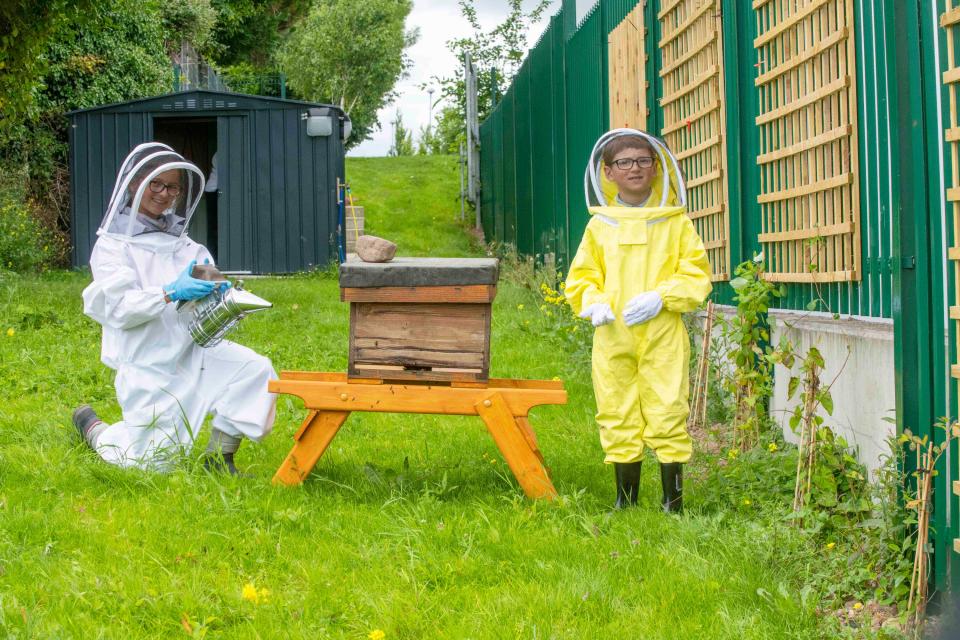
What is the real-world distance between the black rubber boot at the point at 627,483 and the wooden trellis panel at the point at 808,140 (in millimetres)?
1162

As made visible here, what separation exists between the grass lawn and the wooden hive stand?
0.16 meters

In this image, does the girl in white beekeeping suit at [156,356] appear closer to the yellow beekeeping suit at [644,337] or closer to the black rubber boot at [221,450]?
the black rubber boot at [221,450]

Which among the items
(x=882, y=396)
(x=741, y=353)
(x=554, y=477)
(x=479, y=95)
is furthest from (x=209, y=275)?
(x=479, y=95)

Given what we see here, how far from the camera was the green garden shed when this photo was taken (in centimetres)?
1566

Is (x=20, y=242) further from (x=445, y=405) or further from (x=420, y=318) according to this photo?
(x=445, y=405)

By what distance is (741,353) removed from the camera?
4.54m

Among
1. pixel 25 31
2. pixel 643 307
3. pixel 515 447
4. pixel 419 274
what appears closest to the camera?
pixel 643 307

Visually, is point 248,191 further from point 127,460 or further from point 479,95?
point 127,460

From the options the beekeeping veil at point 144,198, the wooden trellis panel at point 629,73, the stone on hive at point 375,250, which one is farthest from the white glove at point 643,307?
the wooden trellis panel at point 629,73

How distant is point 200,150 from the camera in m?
19.1

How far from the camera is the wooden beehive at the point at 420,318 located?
13.4 feet

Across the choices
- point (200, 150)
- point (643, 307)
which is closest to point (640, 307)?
point (643, 307)

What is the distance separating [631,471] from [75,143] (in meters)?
14.2

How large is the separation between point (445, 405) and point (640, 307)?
0.92 meters
